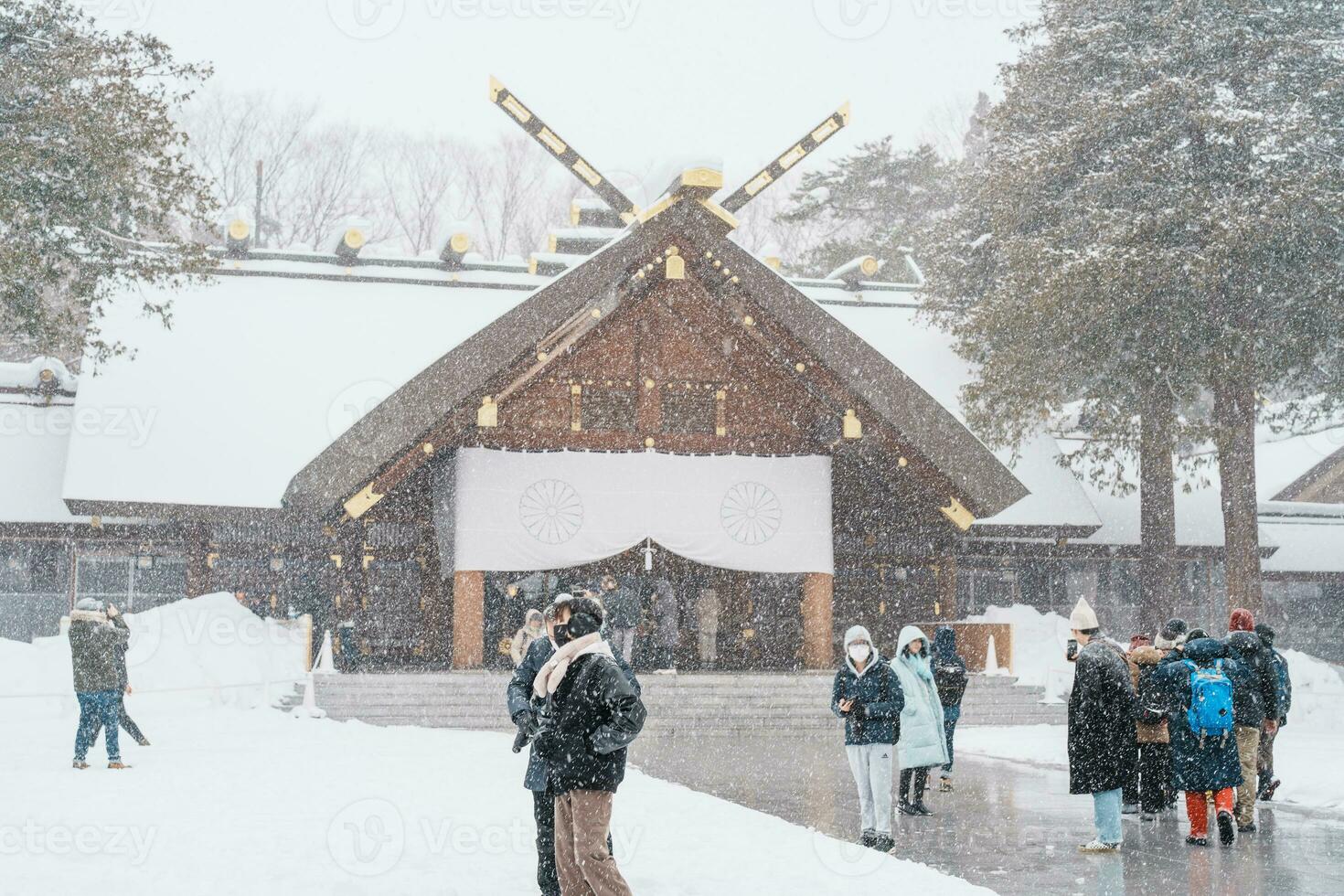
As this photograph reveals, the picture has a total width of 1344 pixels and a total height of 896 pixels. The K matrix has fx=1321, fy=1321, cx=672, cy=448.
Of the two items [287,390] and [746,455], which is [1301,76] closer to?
[746,455]

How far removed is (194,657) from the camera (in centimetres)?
1647

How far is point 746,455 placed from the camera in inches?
755

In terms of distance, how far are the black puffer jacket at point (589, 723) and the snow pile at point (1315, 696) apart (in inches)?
490

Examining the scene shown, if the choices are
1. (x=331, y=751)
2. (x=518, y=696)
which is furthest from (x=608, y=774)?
(x=331, y=751)

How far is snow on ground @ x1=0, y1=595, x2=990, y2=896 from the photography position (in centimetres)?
646

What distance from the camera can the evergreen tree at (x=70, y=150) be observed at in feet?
43.0

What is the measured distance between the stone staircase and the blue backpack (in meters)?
8.15

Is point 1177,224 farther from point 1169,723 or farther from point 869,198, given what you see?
point 869,198

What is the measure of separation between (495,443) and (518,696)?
12.9 m

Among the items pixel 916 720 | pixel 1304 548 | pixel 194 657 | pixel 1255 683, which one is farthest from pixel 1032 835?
pixel 1304 548

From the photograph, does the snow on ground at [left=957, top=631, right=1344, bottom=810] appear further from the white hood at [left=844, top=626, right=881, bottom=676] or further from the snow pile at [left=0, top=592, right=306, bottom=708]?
the snow pile at [left=0, top=592, right=306, bottom=708]

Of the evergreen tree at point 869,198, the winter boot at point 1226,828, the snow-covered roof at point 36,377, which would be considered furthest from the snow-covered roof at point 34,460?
the evergreen tree at point 869,198

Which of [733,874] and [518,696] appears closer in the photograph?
[518,696]

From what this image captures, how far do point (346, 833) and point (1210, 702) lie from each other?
518cm
